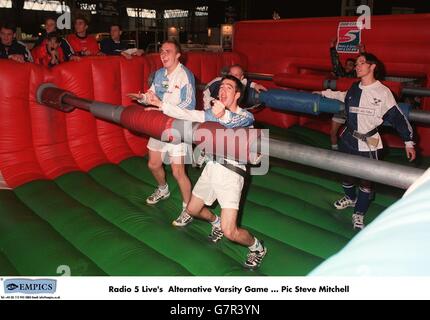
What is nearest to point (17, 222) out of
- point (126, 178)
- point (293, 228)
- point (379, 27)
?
point (126, 178)

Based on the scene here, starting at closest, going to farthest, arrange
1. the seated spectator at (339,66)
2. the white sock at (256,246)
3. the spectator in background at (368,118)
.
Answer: the white sock at (256,246), the spectator in background at (368,118), the seated spectator at (339,66)

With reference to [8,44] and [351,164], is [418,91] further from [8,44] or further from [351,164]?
[8,44]

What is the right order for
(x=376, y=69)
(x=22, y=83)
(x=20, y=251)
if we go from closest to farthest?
(x=20, y=251), (x=376, y=69), (x=22, y=83)

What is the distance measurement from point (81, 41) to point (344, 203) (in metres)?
3.99

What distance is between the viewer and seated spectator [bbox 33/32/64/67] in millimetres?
4438

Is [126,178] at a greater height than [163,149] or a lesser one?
lesser

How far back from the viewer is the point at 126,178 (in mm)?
3830

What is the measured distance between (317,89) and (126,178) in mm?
2704

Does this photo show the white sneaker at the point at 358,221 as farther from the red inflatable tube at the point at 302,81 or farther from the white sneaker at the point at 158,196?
the red inflatable tube at the point at 302,81

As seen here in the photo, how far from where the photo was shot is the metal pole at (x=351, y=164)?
1406 millimetres

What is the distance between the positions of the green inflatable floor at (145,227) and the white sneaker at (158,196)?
56 mm

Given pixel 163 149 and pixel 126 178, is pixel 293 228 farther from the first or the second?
pixel 126 178

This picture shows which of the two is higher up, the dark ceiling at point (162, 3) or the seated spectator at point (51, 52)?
the dark ceiling at point (162, 3)

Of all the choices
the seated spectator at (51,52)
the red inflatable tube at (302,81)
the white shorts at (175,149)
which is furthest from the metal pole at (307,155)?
the red inflatable tube at (302,81)
